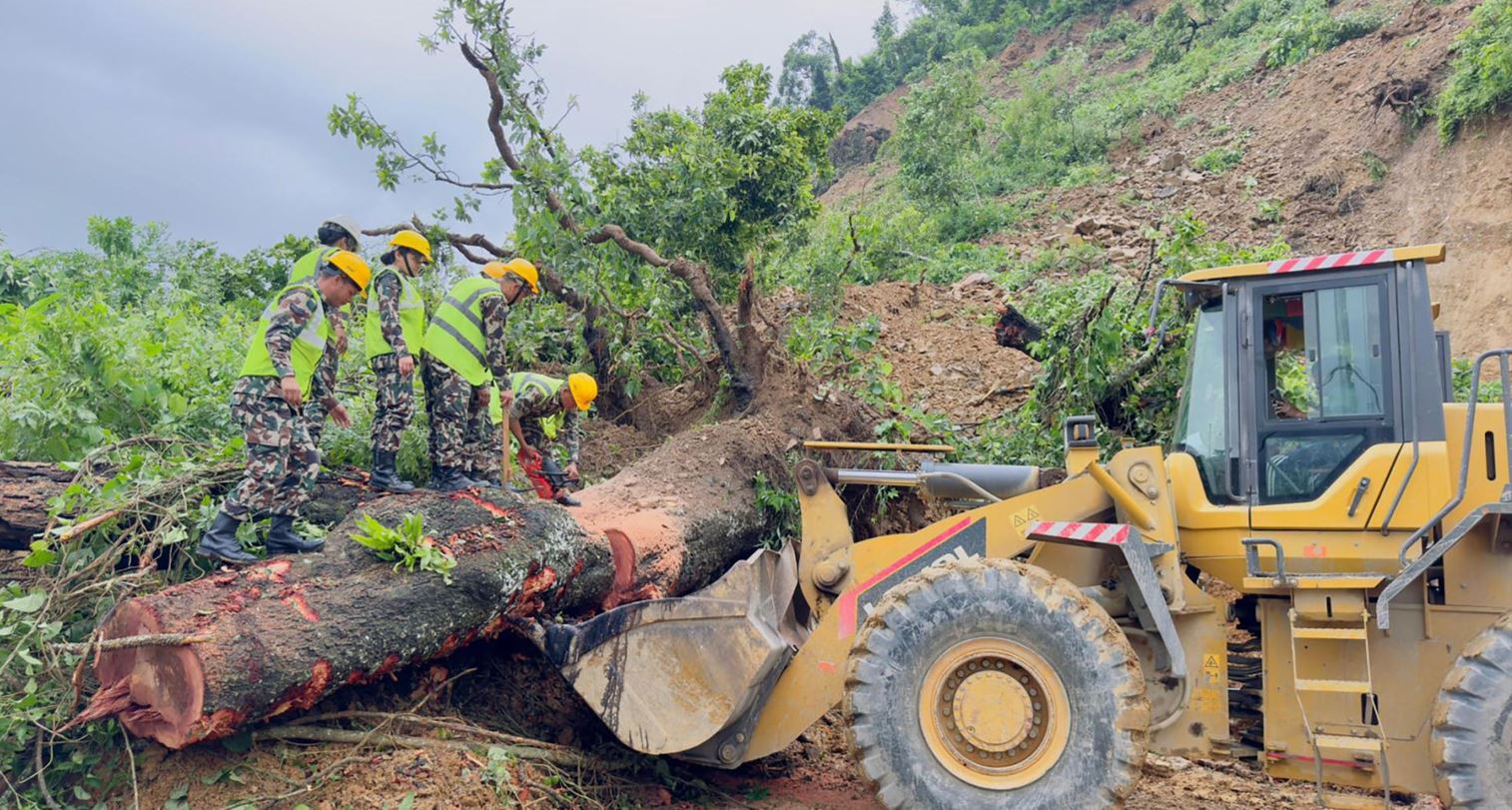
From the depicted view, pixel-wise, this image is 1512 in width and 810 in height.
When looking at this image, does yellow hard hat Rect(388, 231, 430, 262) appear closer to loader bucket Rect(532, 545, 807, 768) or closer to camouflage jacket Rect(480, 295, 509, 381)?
camouflage jacket Rect(480, 295, 509, 381)

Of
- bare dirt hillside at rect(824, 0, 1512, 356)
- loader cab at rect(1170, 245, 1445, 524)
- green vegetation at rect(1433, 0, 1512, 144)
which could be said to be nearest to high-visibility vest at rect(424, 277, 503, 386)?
loader cab at rect(1170, 245, 1445, 524)

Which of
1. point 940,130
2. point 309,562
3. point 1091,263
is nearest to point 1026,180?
point 940,130

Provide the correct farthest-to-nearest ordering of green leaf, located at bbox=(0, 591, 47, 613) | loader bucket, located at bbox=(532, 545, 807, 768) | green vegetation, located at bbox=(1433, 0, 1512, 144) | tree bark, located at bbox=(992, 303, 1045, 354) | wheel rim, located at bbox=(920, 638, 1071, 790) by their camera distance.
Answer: green vegetation, located at bbox=(1433, 0, 1512, 144), tree bark, located at bbox=(992, 303, 1045, 354), loader bucket, located at bbox=(532, 545, 807, 768), green leaf, located at bbox=(0, 591, 47, 613), wheel rim, located at bbox=(920, 638, 1071, 790)

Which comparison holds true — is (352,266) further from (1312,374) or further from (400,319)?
(1312,374)

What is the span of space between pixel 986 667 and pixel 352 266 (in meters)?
3.64

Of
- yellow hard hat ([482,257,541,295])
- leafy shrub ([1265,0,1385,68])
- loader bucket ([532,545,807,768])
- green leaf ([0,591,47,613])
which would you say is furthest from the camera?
leafy shrub ([1265,0,1385,68])

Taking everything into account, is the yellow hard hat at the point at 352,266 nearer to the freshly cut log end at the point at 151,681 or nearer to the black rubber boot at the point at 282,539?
the black rubber boot at the point at 282,539

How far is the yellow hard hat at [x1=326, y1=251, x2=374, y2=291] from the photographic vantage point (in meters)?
5.29

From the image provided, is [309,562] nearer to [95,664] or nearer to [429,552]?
[429,552]

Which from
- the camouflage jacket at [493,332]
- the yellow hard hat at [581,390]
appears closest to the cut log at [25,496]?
the camouflage jacket at [493,332]

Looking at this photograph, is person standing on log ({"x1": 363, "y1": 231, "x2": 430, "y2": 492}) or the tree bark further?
the tree bark

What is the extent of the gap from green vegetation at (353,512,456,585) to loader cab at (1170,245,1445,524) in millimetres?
3354

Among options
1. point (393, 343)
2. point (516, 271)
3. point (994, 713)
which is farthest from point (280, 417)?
point (994, 713)

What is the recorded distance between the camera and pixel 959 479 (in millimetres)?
5191
